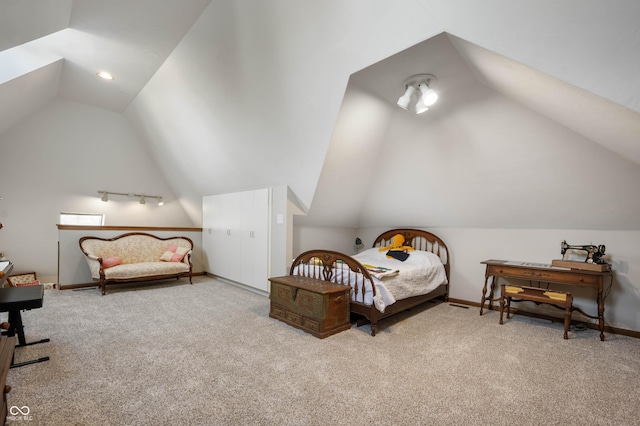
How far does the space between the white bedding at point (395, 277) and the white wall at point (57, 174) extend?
15.5 feet

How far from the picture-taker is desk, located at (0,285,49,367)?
7.22 ft

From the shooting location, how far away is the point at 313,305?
2.88 metres

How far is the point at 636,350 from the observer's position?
269 cm

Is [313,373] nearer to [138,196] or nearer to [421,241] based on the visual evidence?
[421,241]

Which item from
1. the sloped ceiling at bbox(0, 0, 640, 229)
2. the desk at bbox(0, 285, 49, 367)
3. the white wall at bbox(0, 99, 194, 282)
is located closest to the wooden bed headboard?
the sloped ceiling at bbox(0, 0, 640, 229)

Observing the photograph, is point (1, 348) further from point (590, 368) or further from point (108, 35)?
point (590, 368)

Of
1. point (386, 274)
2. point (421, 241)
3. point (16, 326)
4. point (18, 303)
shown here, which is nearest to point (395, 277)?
point (386, 274)

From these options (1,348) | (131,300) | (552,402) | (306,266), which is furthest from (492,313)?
(131,300)

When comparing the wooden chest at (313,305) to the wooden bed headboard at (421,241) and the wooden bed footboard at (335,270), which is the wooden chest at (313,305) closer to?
the wooden bed footboard at (335,270)

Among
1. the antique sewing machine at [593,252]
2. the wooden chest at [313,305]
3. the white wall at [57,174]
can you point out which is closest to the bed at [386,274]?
the wooden chest at [313,305]

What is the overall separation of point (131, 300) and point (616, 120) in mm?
5490

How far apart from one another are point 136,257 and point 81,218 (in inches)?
68.2

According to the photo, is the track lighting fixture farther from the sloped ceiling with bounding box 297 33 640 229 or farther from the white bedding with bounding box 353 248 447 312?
the white bedding with bounding box 353 248 447 312

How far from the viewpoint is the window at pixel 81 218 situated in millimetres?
5586
